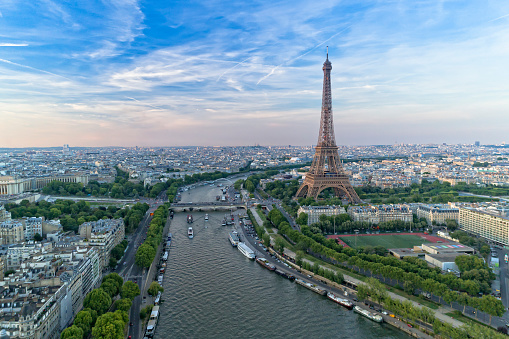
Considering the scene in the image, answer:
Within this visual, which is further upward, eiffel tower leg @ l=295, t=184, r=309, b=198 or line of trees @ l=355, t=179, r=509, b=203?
eiffel tower leg @ l=295, t=184, r=309, b=198

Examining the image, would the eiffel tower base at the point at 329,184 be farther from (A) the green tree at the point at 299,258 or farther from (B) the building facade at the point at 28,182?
(B) the building facade at the point at 28,182

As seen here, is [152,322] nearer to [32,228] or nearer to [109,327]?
[109,327]

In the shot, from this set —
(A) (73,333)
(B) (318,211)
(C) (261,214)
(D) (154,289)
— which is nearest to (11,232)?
(D) (154,289)

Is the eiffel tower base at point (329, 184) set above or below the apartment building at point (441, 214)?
above

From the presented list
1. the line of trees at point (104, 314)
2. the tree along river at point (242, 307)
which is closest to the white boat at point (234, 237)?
the tree along river at point (242, 307)

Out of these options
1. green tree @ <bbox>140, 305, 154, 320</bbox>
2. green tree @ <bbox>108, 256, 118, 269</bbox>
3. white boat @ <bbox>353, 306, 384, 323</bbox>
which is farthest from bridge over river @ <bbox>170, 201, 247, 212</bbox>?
white boat @ <bbox>353, 306, 384, 323</bbox>

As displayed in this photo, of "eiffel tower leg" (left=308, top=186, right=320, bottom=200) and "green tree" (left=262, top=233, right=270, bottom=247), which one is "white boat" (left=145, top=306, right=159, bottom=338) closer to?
"green tree" (left=262, top=233, right=270, bottom=247)

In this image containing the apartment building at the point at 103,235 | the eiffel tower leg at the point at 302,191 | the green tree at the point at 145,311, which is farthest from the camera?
the eiffel tower leg at the point at 302,191
